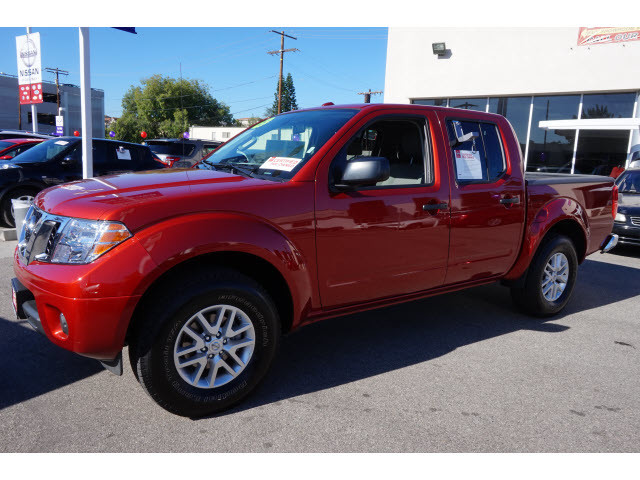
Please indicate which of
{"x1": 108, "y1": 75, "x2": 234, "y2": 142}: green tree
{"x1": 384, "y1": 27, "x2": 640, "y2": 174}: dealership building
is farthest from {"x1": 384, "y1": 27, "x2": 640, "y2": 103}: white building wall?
{"x1": 108, "y1": 75, "x2": 234, "y2": 142}: green tree

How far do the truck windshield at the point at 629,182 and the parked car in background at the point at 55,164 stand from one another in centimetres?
889

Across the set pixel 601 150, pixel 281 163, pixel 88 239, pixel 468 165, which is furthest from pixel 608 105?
pixel 88 239

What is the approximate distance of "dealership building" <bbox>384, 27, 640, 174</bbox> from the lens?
510 inches

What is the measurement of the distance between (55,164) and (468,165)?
288 inches

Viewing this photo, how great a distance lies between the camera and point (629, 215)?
8.41 metres

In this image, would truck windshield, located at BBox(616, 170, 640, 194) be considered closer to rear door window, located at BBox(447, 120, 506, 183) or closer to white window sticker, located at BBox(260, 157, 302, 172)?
rear door window, located at BBox(447, 120, 506, 183)

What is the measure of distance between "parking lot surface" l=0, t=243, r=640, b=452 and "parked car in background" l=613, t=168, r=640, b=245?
4.55m

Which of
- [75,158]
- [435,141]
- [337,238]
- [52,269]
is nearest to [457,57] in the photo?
[75,158]

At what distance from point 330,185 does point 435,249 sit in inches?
40.3

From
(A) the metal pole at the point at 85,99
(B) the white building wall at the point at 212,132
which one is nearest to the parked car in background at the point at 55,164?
(A) the metal pole at the point at 85,99

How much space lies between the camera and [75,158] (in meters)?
8.51

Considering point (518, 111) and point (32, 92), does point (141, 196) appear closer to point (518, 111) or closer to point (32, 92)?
point (518, 111)

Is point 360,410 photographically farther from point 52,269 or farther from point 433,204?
point 52,269

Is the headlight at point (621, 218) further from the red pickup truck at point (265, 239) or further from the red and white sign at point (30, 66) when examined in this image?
the red and white sign at point (30, 66)
